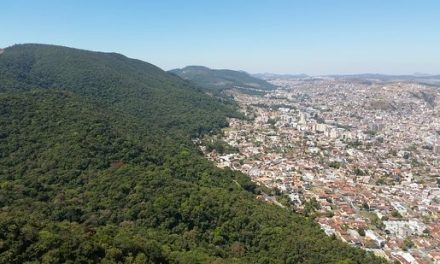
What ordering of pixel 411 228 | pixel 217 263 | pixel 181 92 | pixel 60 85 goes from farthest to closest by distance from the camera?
pixel 181 92
pixel 60 85
pixel 411 228
pixel 217 263

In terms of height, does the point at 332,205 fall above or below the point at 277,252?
below

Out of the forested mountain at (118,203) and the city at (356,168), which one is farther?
the city at (356,168)

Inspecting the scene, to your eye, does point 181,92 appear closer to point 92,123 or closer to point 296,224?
point 92,123

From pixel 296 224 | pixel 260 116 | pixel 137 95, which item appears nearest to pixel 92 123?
pixel 296 224

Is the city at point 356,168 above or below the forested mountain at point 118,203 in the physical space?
below

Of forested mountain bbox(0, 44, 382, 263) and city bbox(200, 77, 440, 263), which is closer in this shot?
forested mountain bbox(0, 44, 382, 263)

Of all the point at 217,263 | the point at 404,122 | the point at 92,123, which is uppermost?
the point at 92,123
